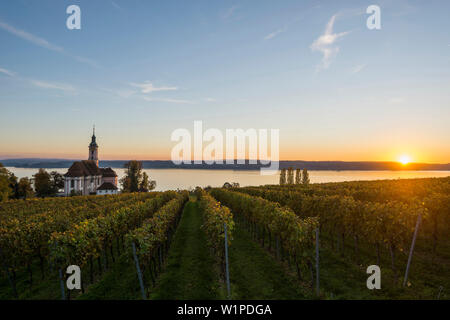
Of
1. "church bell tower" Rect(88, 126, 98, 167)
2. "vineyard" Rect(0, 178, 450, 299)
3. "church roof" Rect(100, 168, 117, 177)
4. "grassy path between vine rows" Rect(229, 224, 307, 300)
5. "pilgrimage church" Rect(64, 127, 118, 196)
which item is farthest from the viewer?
"church bell tower" Rect(88, 126, 98, 167)

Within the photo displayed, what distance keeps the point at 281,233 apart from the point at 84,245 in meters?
8.50

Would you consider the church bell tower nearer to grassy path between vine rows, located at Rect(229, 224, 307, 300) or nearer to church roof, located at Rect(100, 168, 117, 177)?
church roof, located at Rect(100, 168, 117, 177)

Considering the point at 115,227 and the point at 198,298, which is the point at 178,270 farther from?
the point at 115,227

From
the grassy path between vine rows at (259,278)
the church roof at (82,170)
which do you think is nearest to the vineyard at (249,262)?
the grassy path between vine rows at (259,278)

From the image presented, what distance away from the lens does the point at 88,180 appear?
81.3m

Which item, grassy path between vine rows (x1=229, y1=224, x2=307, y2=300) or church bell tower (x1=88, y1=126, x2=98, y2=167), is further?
church bell tower (x1=88, y1=126, x2=98, y2=167)

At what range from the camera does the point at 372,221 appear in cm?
991

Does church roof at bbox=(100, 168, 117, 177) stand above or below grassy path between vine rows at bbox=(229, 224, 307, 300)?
above

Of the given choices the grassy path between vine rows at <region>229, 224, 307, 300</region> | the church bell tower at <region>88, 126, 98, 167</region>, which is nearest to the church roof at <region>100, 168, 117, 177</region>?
the church bell tower at <region>88, 126, 98, 167</region>

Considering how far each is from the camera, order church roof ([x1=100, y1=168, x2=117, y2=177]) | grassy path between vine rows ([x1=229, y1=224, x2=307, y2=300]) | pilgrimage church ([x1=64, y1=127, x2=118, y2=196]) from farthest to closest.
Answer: church roof ([x1=100, y1=168, x2=117, y2=177]), pilgrimage church ([x1=64, y1=127, x2=118, y2=196]), grassy path between vine rows ([x1=229, y1=224, x2=307, y2=300])

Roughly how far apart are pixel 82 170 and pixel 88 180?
419 cm

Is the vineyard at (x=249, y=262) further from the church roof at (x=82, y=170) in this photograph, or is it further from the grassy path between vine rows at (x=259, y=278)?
the church roof at (x=82, y=170)

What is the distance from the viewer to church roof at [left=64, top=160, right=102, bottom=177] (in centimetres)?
7688

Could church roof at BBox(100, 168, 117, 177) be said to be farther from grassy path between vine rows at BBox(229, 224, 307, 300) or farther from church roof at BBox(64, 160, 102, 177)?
grassy path between vine rows at BBox(229, 224, 307, 300)
